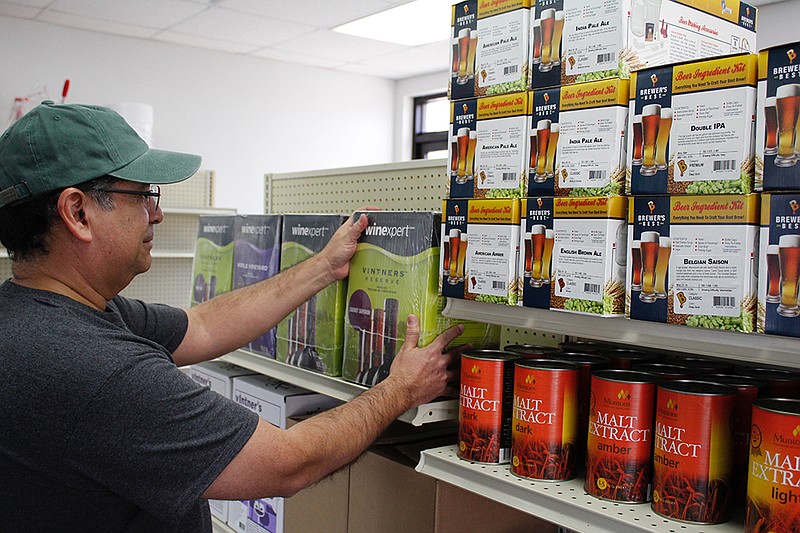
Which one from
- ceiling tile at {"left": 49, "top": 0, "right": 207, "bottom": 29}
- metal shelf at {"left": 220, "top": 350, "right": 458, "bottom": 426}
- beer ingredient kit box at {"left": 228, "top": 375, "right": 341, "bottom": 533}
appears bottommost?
beer ingredient kit box at {"left": 228, "top": 375, "right": 341, "bottom": 533}

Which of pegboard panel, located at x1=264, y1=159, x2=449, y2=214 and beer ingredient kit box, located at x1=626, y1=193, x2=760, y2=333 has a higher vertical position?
pegboard panel, located at x1=264, y1=159, x2=449, y2=214

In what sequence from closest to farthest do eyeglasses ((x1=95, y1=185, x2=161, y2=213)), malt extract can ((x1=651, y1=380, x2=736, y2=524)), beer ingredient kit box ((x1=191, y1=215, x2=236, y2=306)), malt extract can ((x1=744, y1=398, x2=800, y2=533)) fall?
1. malt extract can ((x1=744, y1=398, x2=800, y2=533))
2. malt extract can ((x1=651, y1=380, x2=736, y2=524))
3. eyeglasses ((x1=95, y1=185, x2=161, y2=213))
4. beer ingredient kit box ((x1=191, y1=215, x2=236, y2=306))

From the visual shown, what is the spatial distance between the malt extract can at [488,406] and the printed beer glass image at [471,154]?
0.36 m

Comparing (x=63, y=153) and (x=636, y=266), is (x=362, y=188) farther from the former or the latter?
(x=636, y=266)

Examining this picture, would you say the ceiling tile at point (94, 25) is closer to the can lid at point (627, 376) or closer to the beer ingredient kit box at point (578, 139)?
the beer ingredient kit box at point (578, 139)

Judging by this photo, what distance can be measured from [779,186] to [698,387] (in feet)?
1.09

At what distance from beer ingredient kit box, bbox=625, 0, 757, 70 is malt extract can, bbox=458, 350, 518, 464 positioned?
1.90 feet

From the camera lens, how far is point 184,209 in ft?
18.6

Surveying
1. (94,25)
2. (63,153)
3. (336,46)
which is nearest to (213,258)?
(63,153)

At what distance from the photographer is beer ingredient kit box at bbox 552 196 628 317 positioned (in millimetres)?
1186

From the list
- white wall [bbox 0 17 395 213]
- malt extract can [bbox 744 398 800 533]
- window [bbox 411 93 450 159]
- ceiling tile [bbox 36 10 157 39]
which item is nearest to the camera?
malt extract can [bbox 744 398 800 533]

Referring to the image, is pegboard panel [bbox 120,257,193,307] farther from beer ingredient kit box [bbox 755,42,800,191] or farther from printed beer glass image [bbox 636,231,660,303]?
beer ingredient kit box [bbox 755,42,800,191]

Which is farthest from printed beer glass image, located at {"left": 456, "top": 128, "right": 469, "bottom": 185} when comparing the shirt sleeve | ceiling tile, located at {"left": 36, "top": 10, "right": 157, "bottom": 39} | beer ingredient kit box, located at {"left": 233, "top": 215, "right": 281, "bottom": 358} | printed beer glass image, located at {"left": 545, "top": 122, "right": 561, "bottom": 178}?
ceiling tile, located at {"left": 36, "top": 10, "right": 157, "bottom": 39}

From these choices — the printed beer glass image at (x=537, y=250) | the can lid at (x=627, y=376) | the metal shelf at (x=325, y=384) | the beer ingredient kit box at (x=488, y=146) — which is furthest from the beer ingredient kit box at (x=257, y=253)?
the can lid at (x=627, y=376)
